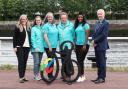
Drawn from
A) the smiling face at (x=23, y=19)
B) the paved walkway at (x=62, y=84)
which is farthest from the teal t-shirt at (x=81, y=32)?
the smiling face at (x=23, y=19)

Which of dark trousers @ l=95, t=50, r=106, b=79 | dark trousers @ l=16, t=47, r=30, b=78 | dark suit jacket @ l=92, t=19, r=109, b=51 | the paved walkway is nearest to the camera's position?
the paved walkway

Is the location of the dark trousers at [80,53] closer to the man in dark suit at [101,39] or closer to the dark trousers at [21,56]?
the man in dark suit at [101,39]

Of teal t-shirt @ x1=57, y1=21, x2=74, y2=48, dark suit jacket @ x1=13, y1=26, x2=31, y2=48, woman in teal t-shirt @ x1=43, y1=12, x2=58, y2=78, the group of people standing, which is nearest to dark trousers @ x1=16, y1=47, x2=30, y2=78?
the group of people standing

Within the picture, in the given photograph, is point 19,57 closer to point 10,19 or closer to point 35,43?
point 35,43

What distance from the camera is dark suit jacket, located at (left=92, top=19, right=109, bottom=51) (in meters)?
11.1

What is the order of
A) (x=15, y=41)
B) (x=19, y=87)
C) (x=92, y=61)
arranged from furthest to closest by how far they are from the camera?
(x=92, y=61)
(x=15, y=41)
(x=19, y=87)

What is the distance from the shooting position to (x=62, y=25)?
11.5 meters

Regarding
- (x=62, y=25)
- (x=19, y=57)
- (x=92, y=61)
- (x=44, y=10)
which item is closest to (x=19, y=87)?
(x=19, y=57)

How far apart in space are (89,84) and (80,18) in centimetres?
158

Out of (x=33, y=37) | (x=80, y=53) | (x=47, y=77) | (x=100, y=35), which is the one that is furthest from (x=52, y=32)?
(x=100, y=35)

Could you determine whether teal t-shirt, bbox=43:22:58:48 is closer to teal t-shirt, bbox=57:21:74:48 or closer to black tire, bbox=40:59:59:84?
teal t-shirt, bbox=57:21:74:48

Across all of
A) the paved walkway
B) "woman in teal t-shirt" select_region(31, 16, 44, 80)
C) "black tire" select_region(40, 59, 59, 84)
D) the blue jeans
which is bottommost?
the paved walkway

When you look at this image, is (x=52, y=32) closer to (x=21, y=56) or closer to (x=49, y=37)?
(x=49, y=37)

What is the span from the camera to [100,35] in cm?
1106
